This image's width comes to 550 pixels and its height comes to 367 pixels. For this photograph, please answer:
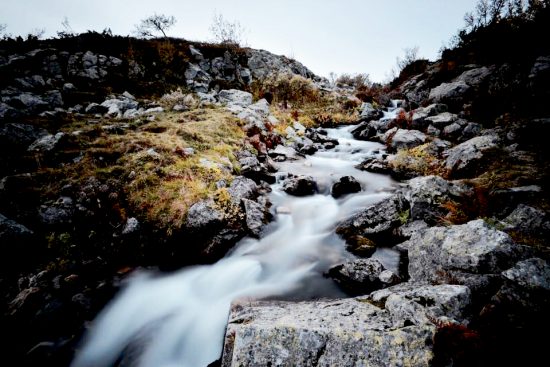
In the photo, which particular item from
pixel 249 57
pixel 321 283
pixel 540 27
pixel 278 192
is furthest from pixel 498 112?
pixel 249 57

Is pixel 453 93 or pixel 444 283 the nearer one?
pixel 444 283

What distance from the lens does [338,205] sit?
341 inches

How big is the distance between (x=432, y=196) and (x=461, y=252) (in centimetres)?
246

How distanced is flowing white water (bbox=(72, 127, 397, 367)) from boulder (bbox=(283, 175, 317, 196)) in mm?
908

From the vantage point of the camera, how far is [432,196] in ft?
20.7

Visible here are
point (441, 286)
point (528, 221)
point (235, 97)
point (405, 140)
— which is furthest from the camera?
point (235, 97)

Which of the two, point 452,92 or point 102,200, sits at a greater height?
point 452,92

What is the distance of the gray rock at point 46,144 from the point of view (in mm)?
8008

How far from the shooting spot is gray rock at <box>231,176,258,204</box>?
291 inches

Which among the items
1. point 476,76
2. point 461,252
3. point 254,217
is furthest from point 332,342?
point 476,76

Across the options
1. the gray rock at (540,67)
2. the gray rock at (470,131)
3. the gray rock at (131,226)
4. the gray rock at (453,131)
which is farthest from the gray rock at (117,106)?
the gray rock at (540,67)

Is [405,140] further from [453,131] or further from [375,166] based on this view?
[375,166]

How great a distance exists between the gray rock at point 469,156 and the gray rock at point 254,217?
20.5 ft

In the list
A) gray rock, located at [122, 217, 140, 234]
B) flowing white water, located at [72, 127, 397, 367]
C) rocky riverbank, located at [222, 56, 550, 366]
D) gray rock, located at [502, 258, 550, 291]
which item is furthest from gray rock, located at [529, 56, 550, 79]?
gray rock, located at [122, 217, 140, 234]
